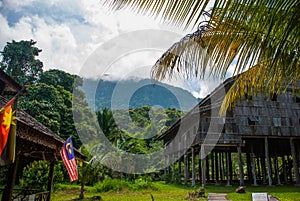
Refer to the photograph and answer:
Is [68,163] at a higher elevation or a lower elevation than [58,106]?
lower

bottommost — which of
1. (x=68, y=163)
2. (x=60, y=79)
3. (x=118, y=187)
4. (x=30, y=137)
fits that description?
(x=118, y=187)

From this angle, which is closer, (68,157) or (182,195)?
(68,157)

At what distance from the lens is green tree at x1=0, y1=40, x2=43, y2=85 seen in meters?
37.8

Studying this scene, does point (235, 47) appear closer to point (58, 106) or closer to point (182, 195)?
point (182, 195)

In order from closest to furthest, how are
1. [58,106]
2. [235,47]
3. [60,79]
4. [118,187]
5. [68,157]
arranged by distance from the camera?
[235,47] → [68,157] → [118,187] → [58,106] → [60,79]

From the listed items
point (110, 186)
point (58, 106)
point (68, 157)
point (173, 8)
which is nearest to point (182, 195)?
point (110, 186)

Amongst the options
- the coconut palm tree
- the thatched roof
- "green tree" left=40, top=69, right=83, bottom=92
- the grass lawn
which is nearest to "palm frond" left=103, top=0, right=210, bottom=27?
the coconut palm tree

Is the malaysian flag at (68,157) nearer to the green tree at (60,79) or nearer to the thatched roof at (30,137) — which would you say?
the thatched roof at (30,137)

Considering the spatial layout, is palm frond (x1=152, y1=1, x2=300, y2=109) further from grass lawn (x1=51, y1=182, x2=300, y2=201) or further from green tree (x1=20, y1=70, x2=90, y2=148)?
green tree (x1=20, y1=70, x2=90, y2=148)

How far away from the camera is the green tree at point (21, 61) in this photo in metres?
A: 37.8

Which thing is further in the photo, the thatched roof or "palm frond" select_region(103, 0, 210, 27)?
the thatched roof

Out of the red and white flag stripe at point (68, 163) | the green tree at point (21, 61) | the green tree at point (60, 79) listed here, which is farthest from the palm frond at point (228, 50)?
the green tree at point (21, 61)

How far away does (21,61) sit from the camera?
38.5 meters

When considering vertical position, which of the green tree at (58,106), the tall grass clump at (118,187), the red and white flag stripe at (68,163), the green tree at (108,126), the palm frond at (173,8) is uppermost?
the green tree at (58,106)
